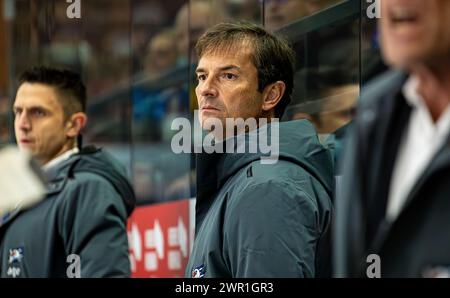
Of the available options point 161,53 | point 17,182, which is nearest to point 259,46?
point 161,53

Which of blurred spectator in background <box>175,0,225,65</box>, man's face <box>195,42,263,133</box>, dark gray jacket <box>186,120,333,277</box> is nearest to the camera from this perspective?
dark gray jacket <box>186,120,333,277</box>

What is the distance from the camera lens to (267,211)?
2.57 metres

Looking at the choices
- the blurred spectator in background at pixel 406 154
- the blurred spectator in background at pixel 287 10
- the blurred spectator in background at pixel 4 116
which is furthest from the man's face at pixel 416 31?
the blurred spectator in background at pixel 4 116

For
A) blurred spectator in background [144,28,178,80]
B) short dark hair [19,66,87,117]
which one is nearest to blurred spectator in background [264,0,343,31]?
blurred spectator in background [144,28,178,80]

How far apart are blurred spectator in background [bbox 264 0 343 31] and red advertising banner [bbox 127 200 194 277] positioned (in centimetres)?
63

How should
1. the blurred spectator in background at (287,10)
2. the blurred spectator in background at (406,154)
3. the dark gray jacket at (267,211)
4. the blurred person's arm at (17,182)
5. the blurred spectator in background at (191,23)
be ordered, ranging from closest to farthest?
1. the blurred spectator in background at (406,154)
2. the dark gray jacket at (267,211)
3. the blurred spectator in background at (287,10)
4. the blurred person's arm at (17,182)
5. the blurred spectator in background at (191,23)

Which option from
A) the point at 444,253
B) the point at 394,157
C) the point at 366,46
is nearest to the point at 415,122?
the point at 394,157

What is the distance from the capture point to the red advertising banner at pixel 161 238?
327cm

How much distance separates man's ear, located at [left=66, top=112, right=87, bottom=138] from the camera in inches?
128

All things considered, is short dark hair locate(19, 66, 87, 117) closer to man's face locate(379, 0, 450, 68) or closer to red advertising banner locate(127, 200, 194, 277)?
red advertising banner locate(127, 200, 194, 277)

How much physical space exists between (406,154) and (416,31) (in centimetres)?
25

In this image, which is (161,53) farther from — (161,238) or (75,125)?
(161,238)

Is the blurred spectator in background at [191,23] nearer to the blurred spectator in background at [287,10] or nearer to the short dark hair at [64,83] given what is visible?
the blurred spectator in background at [287,10]

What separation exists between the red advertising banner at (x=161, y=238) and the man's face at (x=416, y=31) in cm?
130
